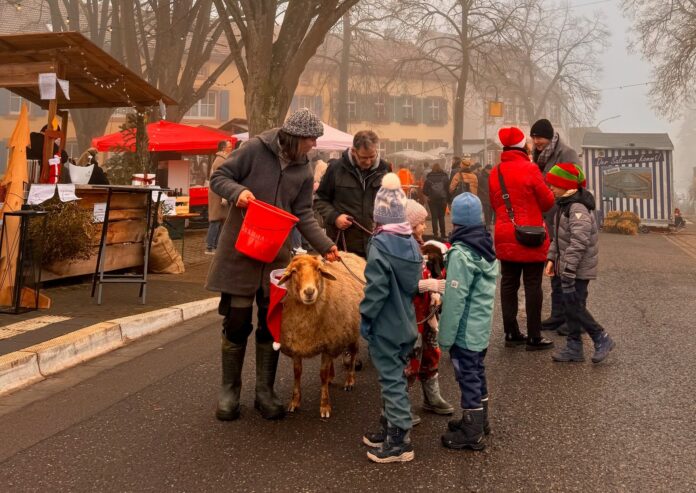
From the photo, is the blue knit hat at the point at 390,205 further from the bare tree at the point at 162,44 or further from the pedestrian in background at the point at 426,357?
the bare tree at the point at 162,44

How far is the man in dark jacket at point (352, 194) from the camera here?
5.52 meters

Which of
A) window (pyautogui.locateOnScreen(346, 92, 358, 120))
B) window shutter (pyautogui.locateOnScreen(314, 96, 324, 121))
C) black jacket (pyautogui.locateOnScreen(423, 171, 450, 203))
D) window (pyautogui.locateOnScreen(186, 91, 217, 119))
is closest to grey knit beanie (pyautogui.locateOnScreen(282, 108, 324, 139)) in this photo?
black jacket (pyautogui.locateOnScreen(423, 171, 450, 203))

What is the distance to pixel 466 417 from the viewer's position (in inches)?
151

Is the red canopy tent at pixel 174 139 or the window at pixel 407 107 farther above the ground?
the window at pixel 407 107

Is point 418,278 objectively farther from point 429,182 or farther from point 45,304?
point 429,182

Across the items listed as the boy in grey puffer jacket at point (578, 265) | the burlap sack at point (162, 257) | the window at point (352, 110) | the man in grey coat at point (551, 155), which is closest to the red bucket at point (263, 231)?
the boy in grey puffer jacket at point (578, 265)

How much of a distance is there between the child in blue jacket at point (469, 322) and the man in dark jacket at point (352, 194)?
5.13 ft

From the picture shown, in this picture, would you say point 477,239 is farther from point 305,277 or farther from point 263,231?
point 263,231

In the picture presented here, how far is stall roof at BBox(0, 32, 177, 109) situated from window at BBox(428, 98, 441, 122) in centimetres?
4822

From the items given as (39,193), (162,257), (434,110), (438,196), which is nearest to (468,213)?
Answer: (39,193)

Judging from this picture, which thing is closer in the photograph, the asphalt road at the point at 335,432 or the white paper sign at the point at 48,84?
the asphalt road at the point at 335,432

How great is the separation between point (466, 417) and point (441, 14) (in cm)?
2969

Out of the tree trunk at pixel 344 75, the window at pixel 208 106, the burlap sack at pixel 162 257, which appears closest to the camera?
the burlap sack at pixel 162 257

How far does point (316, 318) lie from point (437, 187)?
1285 centimetres
